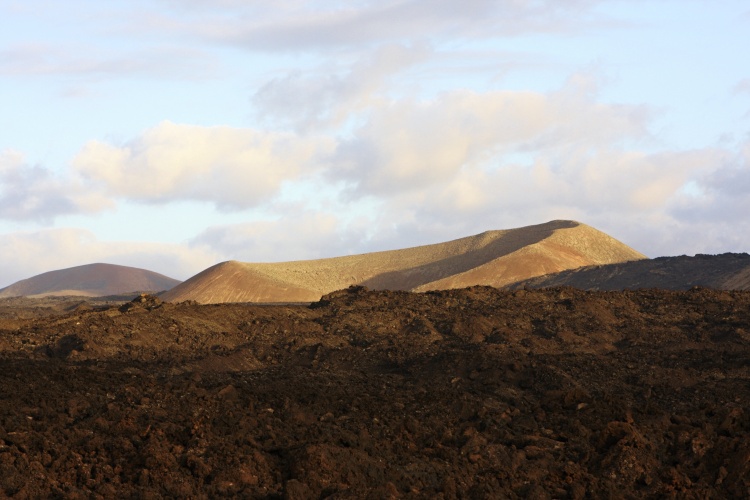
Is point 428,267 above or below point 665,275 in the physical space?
above

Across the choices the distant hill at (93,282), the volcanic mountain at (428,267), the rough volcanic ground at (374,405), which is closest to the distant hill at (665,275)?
the volcanic mountain at (428,267)

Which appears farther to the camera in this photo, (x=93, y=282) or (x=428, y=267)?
(x=93, y=282)

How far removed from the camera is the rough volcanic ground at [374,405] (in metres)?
12.3

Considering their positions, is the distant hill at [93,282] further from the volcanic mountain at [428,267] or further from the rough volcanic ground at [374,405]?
the rough volcanic ground at [374,405]

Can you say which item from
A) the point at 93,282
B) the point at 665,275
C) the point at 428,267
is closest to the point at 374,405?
the point at 665,275

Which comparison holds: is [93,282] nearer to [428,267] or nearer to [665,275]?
[428,267]

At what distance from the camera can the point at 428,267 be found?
7175 centimetres

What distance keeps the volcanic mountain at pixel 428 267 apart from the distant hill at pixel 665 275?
5.69 m

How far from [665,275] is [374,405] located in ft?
126

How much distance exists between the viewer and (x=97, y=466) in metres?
11.9

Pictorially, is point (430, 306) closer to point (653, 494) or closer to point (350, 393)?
point (350, 393)

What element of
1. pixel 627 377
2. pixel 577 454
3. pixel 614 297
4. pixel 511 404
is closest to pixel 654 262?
pixel 614 297

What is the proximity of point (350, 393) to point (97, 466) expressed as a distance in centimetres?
675

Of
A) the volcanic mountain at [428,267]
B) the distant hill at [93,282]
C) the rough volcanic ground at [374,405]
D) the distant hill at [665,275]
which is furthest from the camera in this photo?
the distant hill at [93,282]
